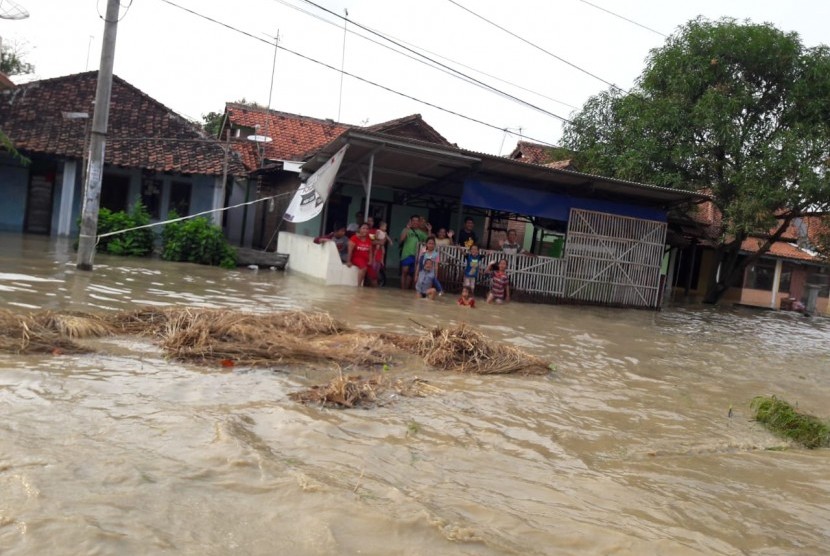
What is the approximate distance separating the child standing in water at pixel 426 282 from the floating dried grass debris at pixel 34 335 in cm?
837

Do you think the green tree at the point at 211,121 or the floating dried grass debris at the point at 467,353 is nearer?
the floating dried grass debris at the point at 467,353

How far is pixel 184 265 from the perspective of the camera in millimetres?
16016

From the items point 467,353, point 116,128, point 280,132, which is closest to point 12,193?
point 116,128

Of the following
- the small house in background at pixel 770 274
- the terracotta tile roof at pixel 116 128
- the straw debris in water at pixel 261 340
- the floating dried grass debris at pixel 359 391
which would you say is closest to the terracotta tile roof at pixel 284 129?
the terracotta tile roof at pixel 116 128

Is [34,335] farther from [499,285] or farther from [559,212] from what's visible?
[559,212]

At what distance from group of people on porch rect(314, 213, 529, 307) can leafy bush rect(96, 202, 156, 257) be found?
500cm

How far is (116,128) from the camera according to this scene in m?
22.9

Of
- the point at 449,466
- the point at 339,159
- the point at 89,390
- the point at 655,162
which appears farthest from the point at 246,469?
the point at 655,162

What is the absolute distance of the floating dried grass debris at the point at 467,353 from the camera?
22.5 ft

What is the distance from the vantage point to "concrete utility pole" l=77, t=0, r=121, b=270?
470 inches

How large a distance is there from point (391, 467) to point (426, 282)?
1004cm

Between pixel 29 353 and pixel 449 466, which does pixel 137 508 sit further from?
pixel 29 353

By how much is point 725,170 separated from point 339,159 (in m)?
12.6

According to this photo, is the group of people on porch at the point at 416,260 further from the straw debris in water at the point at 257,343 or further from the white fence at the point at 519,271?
the straw debris in water at the point at 257,343
